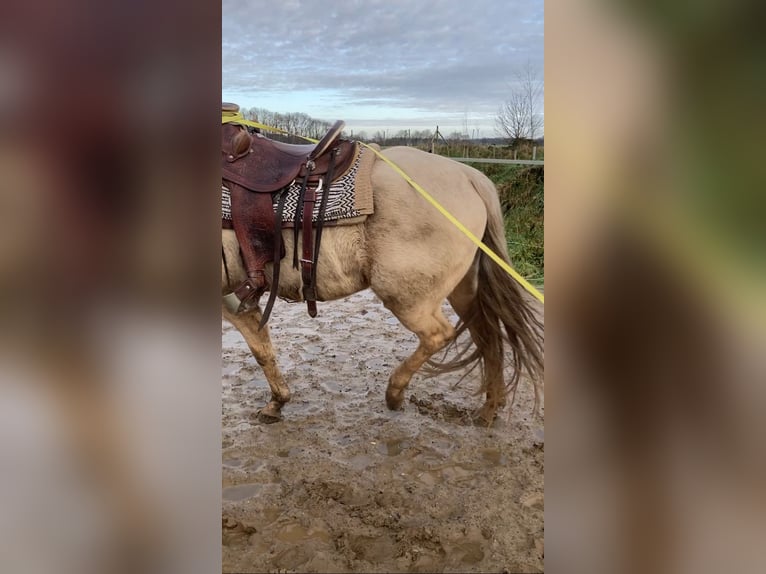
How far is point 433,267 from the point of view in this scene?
68.6 inches

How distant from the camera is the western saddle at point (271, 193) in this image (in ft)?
5.49

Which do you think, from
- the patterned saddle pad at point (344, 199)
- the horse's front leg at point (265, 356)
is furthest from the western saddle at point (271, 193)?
the horse's front leg at point (265, 356)

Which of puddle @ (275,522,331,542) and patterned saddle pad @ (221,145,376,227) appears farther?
patterned saddle pad @ (221,145,376,227)

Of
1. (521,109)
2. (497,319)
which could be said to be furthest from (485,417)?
(521,109)

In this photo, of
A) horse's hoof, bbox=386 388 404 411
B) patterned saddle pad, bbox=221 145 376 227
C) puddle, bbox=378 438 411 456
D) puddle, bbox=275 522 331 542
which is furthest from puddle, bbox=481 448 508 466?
patterned saddle pad, bbox=221 145 376 227

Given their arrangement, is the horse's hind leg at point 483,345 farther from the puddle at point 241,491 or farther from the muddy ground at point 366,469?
the puddle at point 241,491

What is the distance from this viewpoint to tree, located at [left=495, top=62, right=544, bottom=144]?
1641 millimetres

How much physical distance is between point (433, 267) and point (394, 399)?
65cm

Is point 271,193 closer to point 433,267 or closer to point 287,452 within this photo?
point 433,267

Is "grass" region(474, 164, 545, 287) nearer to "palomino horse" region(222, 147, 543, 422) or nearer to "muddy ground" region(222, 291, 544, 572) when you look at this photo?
"palomino horse" region(222, 147, 543, 422)

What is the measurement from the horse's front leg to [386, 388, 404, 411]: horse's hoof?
0.45 m
